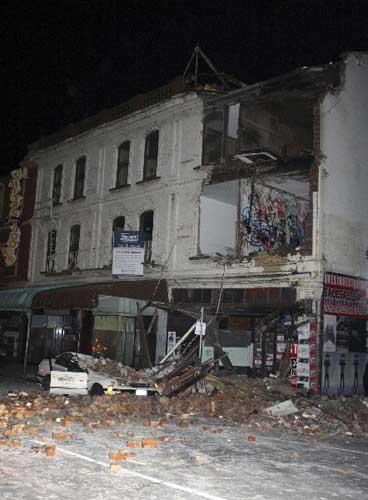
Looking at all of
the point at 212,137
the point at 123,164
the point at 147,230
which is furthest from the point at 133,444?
the point at 123,164

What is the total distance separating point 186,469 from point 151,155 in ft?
53.2

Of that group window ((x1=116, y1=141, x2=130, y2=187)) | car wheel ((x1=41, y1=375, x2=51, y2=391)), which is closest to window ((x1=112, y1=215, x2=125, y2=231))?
window ((x1=116, y1=141, x2=130, y2=187))

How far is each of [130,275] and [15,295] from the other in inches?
270

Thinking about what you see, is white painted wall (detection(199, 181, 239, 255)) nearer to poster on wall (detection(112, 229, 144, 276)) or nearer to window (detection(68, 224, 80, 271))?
poster on wall (detection(112, 229, 144, 276))

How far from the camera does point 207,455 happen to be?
324 inches

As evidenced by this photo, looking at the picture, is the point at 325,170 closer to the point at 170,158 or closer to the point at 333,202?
the point at 333,202

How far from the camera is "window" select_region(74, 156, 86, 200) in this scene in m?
24.7

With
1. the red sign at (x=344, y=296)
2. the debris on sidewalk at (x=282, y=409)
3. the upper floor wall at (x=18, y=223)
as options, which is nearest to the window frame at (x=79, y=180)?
the upper floor wall at (x=18, y=223)

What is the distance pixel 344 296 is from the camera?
16.8 meters

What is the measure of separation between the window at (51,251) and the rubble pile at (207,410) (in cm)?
1287

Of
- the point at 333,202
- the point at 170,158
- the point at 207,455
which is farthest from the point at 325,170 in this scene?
the point at 207,455

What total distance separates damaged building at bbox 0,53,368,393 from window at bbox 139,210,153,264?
8 cm

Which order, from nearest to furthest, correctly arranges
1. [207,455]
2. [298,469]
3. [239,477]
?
[239,477], [298,469], [207,455]

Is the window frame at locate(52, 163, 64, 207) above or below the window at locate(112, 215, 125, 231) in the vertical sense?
above
